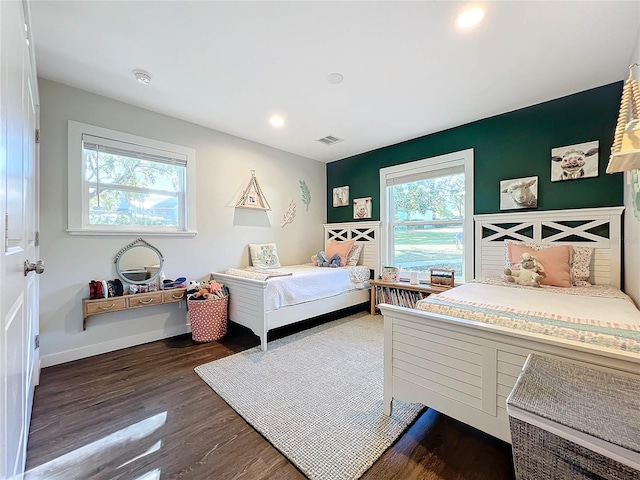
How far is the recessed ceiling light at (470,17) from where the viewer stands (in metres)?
1.65

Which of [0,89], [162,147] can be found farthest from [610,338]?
[162,147]

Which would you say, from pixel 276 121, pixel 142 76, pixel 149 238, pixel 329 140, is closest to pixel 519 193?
pixel 329 140

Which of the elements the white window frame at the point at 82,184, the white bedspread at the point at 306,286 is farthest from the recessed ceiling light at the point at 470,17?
the white window frame at the point at 82,184

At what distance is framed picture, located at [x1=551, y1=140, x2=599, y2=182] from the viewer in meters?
2.53

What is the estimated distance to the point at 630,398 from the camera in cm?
79

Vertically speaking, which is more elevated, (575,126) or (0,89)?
(575,126)

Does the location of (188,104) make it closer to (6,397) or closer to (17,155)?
(17,155)

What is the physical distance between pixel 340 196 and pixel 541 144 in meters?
2.75

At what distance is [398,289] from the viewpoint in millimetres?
3539

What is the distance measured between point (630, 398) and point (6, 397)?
1.87 metres

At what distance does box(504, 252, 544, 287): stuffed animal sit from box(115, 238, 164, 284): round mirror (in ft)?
11.7

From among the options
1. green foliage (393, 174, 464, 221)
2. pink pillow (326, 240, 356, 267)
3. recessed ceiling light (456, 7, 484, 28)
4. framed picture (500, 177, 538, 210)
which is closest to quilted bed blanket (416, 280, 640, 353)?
framed picture (500, 177, 538, 210)

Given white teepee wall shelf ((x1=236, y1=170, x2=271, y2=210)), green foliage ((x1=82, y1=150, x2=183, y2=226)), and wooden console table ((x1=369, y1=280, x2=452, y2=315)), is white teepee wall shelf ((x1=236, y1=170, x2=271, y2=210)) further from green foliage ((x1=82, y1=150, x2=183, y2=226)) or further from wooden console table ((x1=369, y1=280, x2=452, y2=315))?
wooden console table ((x1=369, y1=280, x2=452, y2=315))

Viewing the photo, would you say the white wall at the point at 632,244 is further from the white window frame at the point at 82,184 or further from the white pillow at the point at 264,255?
the white window frame at the point at 82,184
